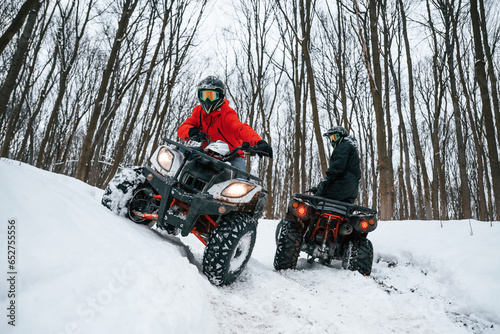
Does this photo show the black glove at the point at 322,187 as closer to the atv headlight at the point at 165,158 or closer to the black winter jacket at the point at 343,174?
the black winter jacket at the point at 343,174

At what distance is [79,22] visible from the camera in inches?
442

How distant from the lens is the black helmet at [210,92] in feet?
10.2

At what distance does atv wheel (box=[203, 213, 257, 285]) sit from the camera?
2.20 meters

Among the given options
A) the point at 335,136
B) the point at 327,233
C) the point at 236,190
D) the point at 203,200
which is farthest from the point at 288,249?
the point at 335,136

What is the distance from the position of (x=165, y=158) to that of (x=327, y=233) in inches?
80.6

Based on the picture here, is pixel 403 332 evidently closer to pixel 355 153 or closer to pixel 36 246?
pixel 36 246

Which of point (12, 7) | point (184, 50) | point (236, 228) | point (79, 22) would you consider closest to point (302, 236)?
point (236, 228)

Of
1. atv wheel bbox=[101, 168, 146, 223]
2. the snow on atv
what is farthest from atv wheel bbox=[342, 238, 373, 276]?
atv wheel bbox=[101, 168, 146, 223]

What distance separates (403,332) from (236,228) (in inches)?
54.0

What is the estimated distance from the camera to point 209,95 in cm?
315

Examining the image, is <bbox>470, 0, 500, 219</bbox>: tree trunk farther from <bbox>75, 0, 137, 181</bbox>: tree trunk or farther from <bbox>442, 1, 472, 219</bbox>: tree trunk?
<bbox>75, 0, 137, 181</bbox>: tree trunk


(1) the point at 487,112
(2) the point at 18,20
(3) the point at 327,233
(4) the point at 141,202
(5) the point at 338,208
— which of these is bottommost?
(3) the point at 327,233

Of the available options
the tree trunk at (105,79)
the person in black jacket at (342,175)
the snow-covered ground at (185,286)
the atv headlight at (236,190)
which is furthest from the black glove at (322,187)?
the tree trunk at (105,79)

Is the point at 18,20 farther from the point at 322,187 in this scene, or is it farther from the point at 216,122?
the point at 322,187
